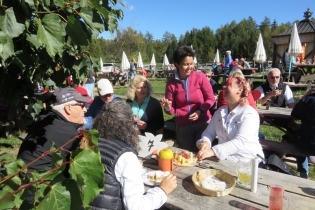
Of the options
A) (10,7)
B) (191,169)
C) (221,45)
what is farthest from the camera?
(221,45)

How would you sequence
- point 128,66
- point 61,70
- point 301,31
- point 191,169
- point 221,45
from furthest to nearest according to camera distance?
1. point 221,45
2. point 128,66
3. point 301,31
4. point 191,169
5. point 61,70

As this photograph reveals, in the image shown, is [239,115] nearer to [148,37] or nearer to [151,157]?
[151,157]

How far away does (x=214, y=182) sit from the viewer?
2.00 metres

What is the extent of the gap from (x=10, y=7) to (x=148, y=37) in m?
63.2

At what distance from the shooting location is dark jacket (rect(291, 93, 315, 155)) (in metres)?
3.09

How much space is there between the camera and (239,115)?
2523 millimetres

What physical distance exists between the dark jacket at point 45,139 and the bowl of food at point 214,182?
38.4 inches

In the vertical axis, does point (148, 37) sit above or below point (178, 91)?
above

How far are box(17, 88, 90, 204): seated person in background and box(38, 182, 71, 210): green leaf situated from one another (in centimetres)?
120

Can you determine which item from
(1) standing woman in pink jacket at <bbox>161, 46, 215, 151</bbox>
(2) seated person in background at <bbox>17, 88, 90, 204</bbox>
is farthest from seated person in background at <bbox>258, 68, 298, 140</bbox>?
(2) seated person in background at <bbox>17, 88, 90, 204</bbox>

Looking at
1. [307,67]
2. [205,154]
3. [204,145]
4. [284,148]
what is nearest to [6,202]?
[205,154]

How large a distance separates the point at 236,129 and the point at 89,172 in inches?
81.4

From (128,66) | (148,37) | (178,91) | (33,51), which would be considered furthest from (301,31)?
(148,37)

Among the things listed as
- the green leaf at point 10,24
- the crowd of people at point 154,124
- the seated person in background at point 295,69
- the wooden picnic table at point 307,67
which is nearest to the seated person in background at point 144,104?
the crowd of people at point 154,124
